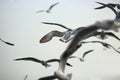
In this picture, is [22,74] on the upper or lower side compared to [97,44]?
lower

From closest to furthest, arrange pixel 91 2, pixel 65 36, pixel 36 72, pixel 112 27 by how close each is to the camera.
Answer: pixel 112 27, pixel 65 36, pixel 36 72, pixel 91 2

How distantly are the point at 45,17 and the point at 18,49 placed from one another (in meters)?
0.32

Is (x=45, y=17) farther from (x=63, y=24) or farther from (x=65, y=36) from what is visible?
(x=65, y=36)

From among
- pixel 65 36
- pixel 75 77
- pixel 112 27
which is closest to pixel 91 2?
pixel 65 36

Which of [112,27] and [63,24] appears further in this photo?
[63,24]

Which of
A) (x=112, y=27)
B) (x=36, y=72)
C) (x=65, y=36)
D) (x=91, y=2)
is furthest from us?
(x=91, y=2)

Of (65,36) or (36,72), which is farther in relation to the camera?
(36,72)

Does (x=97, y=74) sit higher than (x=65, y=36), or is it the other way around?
(x=65, y=36)

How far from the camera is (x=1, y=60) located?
183 centimetres

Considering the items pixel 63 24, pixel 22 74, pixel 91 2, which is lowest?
pixel 22 74

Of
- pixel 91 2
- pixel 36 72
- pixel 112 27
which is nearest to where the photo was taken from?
pixel 112 27

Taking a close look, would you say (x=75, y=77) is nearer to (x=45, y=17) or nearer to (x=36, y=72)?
(x=36, y=72)

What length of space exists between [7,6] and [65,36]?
62 cm

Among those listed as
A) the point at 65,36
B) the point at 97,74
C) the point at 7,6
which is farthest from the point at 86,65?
the point at 7,6
